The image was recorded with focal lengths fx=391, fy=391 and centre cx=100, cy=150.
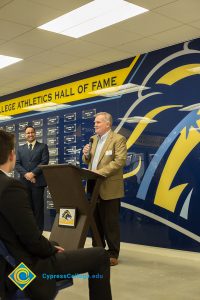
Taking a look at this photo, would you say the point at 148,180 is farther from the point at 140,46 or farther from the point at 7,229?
the point at 7,229

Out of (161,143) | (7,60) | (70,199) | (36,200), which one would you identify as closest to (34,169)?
(36,200)

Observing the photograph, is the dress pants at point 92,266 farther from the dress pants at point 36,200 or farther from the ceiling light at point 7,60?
the ceiling light at point 7,60

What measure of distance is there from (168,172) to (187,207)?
19.9 inches

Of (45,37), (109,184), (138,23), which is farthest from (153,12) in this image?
(109,184)

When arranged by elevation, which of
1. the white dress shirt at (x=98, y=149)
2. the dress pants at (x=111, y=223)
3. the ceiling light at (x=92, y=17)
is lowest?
the dress pants at (x=111, y=223)

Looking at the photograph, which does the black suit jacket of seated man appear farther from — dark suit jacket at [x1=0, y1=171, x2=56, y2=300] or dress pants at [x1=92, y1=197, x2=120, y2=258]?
dress pants at [x1=92, y1=197, x2=120, y2=258]

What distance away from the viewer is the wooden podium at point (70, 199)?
3342mm

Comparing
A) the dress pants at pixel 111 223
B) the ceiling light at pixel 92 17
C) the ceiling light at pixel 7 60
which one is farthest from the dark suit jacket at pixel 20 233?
the ceiling light at pixel 7 60

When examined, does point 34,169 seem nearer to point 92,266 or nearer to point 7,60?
point 7,60

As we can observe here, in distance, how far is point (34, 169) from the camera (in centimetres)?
585

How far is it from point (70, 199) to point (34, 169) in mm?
2516

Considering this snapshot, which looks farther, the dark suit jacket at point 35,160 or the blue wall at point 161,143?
the dark suit jacket at point 35,160

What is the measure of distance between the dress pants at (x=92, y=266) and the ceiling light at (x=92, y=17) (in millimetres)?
2626

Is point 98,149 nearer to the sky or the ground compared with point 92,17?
nearer to the ground
